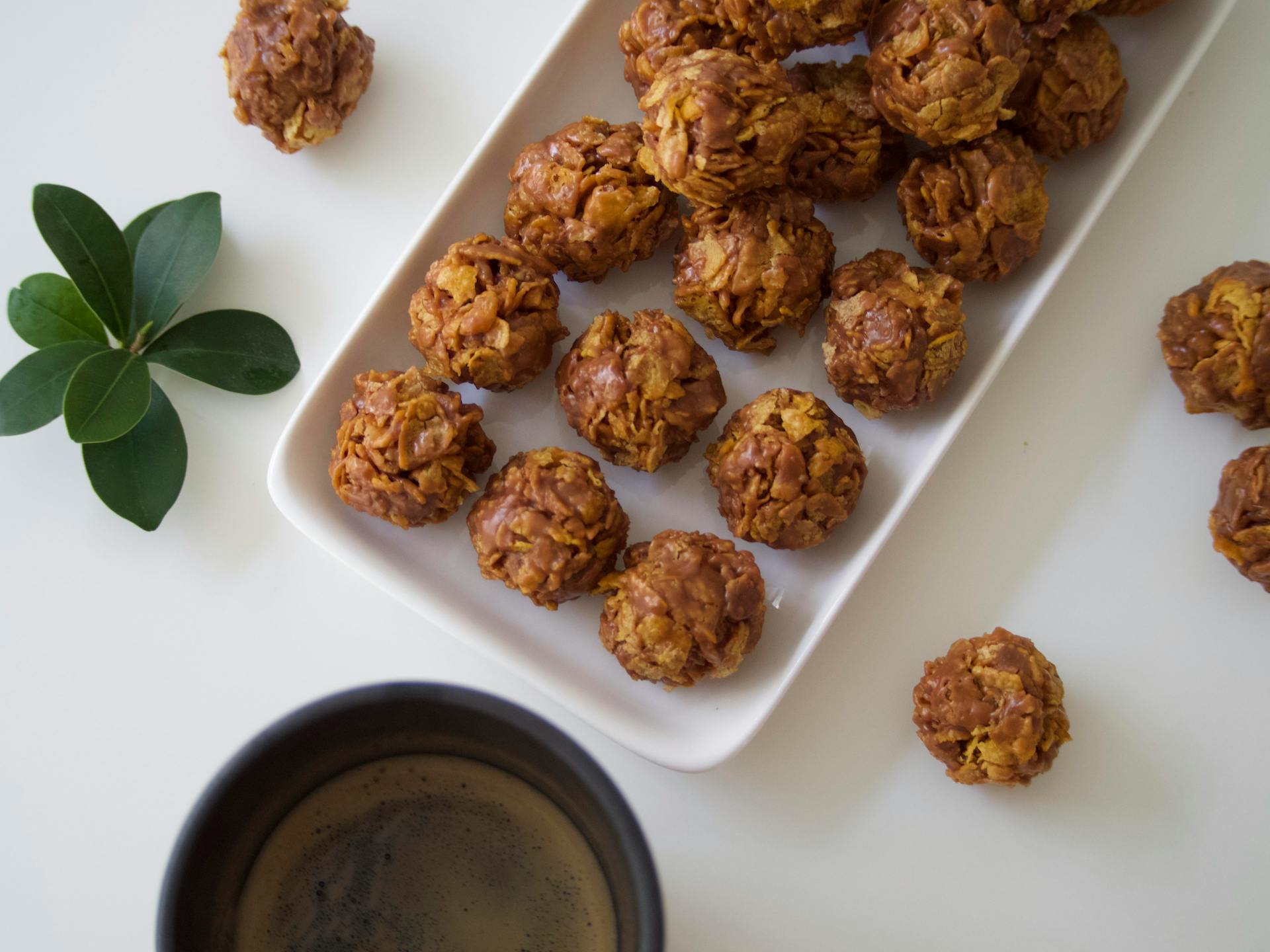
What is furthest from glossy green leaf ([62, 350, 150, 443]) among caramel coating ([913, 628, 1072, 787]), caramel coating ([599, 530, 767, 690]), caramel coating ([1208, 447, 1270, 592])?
caramel coating ([1208, 447, 1270, 592])

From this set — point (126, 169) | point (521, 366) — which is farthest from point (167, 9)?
point (521, 366)

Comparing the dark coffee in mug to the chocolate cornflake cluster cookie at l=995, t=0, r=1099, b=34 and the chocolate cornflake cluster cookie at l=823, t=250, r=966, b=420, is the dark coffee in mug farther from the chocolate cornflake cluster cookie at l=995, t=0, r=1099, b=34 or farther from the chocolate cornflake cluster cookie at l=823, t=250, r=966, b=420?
the chocolate cornflake cluster cookie at l=995, t=0, r=1099, b=34

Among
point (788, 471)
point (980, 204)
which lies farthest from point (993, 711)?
point (980, 204)

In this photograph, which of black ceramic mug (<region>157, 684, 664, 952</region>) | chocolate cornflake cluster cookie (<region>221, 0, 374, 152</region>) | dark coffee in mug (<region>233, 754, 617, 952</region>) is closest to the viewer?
black ceramic mug (<region>157, 684, 664, 952</region>)

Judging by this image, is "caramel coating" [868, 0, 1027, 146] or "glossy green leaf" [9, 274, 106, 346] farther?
"glossy green leaf" [9, 274, 106, 346]

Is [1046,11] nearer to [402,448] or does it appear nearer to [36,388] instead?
[402,448]

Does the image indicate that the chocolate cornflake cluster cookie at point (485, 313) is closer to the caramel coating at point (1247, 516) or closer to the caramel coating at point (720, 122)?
the caramel coating at point (720, 122)
